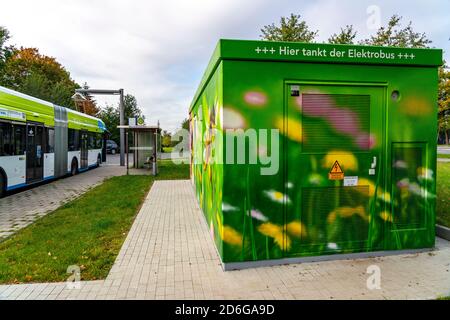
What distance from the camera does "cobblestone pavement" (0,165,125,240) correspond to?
24.9ft

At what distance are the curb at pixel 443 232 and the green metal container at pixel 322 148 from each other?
0.88 m

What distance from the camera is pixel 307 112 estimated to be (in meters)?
4.82

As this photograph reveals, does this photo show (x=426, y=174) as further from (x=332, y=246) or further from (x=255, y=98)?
(x=255, y=98)

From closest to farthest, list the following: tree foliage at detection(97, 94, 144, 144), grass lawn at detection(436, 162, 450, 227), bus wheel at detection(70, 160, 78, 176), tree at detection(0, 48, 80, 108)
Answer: grass lawn at detection(436, 162, 450, 227) < bus wheel at detection(70, 160, 78, 176) < tree at detection(0, 48, 80, 108) < tree foliage at detection(97, 94, 144, 144)

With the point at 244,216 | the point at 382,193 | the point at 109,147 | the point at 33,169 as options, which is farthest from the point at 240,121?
the point at 109,147

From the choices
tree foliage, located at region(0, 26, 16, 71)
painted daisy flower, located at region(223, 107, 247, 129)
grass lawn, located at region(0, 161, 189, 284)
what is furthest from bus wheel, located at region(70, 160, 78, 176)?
tree foliage, located at region(0, 26, 16, 71)

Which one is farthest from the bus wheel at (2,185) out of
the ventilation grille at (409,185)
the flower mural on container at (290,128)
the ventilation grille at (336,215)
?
the ventilation grille at (409,185)

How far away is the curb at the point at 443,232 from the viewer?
5.89 meters

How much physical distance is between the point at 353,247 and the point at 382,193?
2.99ft

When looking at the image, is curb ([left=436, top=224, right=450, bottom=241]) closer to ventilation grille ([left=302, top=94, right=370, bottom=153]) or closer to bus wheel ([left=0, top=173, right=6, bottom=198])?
ventilation grille ([left=302, top=94, right=370, bottom=153])

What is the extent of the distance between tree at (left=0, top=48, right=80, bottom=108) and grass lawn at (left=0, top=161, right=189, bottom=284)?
33787mm

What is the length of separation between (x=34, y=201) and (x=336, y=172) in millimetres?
9008
